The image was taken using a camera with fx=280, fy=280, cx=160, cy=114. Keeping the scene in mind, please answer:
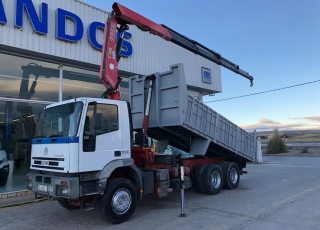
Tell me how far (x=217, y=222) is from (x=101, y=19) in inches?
374

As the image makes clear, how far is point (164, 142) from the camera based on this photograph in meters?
10.2

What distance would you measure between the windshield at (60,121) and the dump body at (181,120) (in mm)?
2970

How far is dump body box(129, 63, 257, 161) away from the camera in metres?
8.02

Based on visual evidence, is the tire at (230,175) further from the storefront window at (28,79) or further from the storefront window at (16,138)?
the storefront window at (28,79)

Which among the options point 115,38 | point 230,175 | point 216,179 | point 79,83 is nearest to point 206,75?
point 79,83

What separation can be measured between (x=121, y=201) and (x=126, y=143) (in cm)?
A: 132

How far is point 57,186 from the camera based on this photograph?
5613 mm

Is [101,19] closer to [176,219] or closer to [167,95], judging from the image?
[167,95]

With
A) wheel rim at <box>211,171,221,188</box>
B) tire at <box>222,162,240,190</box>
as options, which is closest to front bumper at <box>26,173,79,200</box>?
wheel rim at <box>211,171,221,188</box>

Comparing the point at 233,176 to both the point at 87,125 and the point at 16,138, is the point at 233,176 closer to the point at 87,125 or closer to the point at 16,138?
the point at 87,125

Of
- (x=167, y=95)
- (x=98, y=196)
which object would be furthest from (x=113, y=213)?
(x=167, y=95)

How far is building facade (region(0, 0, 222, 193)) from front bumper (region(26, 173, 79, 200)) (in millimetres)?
2951

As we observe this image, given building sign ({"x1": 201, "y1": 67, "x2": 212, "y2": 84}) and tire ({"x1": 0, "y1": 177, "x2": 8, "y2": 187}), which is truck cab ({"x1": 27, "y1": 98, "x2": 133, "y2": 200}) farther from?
building sign ({"x1": 201, "y1": 67, "x2": 212, "y2": 84})

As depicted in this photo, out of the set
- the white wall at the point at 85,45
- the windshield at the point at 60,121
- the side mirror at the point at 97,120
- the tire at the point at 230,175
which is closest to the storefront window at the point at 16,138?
the white wall at the point at 85,45
